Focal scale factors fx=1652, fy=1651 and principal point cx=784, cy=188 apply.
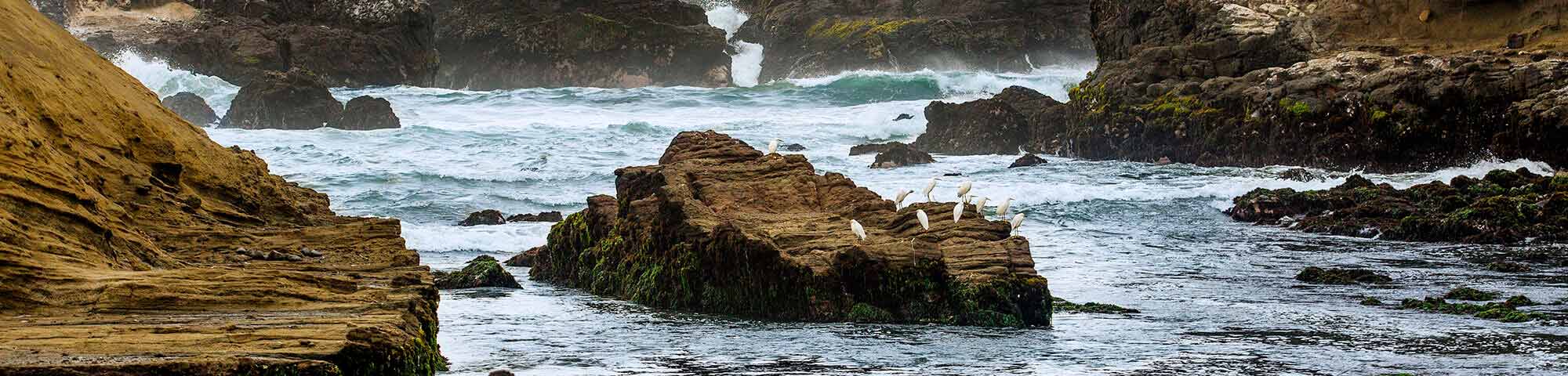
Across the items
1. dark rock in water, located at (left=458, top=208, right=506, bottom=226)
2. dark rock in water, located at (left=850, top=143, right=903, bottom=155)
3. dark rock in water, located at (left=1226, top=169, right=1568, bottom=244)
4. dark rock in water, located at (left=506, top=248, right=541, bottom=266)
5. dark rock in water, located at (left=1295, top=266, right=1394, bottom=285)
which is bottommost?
dark rock in water, located at (left=506, top=248, right=541, bottom=266)

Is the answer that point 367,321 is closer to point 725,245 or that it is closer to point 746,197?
point 725,245

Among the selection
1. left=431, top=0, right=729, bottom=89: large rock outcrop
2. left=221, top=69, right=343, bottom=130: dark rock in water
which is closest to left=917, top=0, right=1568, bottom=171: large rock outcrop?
left=221, top=69, right=343, bottom=130: dark rock in water

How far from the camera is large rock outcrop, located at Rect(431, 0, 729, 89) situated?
73.8m

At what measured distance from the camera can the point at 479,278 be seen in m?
16.5

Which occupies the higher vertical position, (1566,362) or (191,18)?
(191,18)

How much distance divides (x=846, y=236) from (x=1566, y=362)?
5747 millimetres

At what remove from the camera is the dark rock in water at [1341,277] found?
52.7 feet

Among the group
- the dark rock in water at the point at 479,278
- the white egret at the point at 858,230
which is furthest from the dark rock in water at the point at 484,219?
the white egret at the point at 858,230

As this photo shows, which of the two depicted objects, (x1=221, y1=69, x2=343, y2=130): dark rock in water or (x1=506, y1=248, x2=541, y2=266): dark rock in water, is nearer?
(x1=506, y1=248, x2=541, y2=266): dark rock in water

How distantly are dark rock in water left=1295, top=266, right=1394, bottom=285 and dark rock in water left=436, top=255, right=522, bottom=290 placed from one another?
26.0 ft

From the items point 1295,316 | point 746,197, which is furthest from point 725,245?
point 1295,316

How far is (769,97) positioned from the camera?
203ft

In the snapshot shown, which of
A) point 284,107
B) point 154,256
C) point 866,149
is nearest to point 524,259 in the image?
point 154,256

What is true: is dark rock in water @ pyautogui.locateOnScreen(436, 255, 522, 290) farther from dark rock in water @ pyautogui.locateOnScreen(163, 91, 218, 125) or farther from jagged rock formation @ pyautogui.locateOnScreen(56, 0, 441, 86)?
jagged rock formation @ pyautogui.locateOnScreen(56, 0, 441, 86)
